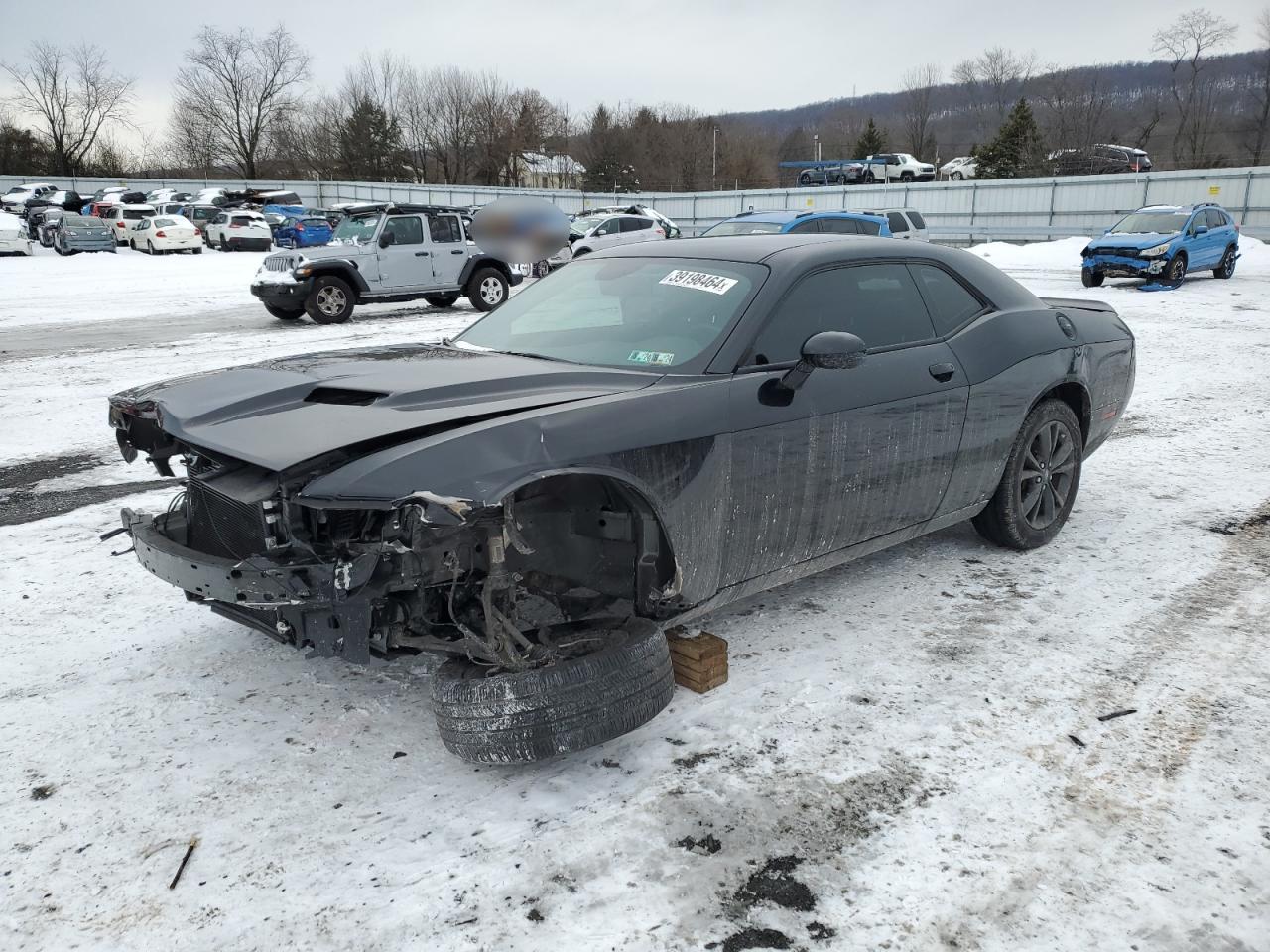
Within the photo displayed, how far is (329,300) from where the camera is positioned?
14742 mm

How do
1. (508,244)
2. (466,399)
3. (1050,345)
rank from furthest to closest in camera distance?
(508,244), (1050,345), (466,399)

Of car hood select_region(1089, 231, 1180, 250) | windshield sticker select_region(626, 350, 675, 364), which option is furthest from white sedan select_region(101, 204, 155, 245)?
windshield sticker select_region(626, 350, 675, 364)

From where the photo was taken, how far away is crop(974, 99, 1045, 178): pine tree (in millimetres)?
53594

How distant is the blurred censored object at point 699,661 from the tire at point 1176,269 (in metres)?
17.6

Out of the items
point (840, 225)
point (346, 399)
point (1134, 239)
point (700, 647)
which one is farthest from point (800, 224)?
point (346, 399)

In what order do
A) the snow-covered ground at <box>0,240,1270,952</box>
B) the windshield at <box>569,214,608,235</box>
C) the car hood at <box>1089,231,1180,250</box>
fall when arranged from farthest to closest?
the windshield at <box>569,214,608,235</box> < the car hood at <box>1089,231,1180,250</box> < the snow-covered ground at <box>0,240,1270,952</box>

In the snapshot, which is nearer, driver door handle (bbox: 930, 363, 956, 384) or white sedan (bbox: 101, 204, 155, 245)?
driver door handle (bbox: 930, 363, 956, 384)

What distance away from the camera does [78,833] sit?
2.63m

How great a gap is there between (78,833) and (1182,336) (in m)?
13.2

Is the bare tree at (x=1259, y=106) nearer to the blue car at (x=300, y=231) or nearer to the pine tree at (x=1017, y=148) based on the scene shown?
the pine tree at (x=1017, y=148)

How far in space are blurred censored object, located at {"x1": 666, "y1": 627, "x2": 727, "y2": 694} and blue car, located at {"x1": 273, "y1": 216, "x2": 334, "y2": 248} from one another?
31.6 metres

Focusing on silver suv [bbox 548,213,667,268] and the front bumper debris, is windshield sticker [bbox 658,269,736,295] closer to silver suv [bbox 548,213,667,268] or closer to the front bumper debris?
the front bumper debris

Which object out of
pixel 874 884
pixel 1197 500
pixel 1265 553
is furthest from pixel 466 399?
pixel 1197 500

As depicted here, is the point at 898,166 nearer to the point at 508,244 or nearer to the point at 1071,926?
the point at 508,244
